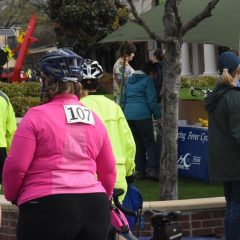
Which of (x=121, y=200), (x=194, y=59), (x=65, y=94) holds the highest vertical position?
(x=65, y=94)

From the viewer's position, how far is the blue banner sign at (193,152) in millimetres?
9562

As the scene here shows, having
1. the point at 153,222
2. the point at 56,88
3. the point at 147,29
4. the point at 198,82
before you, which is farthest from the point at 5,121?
the point at 198,82

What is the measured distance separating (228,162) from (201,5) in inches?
181

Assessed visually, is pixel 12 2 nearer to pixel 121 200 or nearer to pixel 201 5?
pixel 201 5

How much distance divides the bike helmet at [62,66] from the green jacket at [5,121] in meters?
1.91

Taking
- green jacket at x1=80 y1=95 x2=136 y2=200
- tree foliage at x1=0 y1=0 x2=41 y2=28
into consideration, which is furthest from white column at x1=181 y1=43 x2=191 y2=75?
green jacket at x1=80 y1=95 x2=136 y2=200

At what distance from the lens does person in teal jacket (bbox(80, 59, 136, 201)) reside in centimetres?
502

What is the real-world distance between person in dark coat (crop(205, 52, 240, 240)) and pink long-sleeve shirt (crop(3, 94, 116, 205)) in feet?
6.72

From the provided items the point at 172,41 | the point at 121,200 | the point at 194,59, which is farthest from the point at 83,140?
the point at 194,59

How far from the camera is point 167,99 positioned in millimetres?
7719

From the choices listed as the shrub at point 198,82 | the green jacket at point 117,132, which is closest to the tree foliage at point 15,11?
the shrub at point 198,82

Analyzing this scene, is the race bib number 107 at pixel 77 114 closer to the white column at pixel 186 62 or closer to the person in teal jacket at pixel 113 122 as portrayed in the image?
the person in teal jacket at pixel 113 122

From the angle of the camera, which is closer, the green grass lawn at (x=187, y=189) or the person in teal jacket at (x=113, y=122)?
the person in teal jacket at (x=113, y=122)

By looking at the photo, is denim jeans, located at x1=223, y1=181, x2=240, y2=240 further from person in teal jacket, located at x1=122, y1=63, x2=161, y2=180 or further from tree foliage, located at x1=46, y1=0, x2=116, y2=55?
tree foliage, located at x1=46, y1=0, x2=116, y2=55
